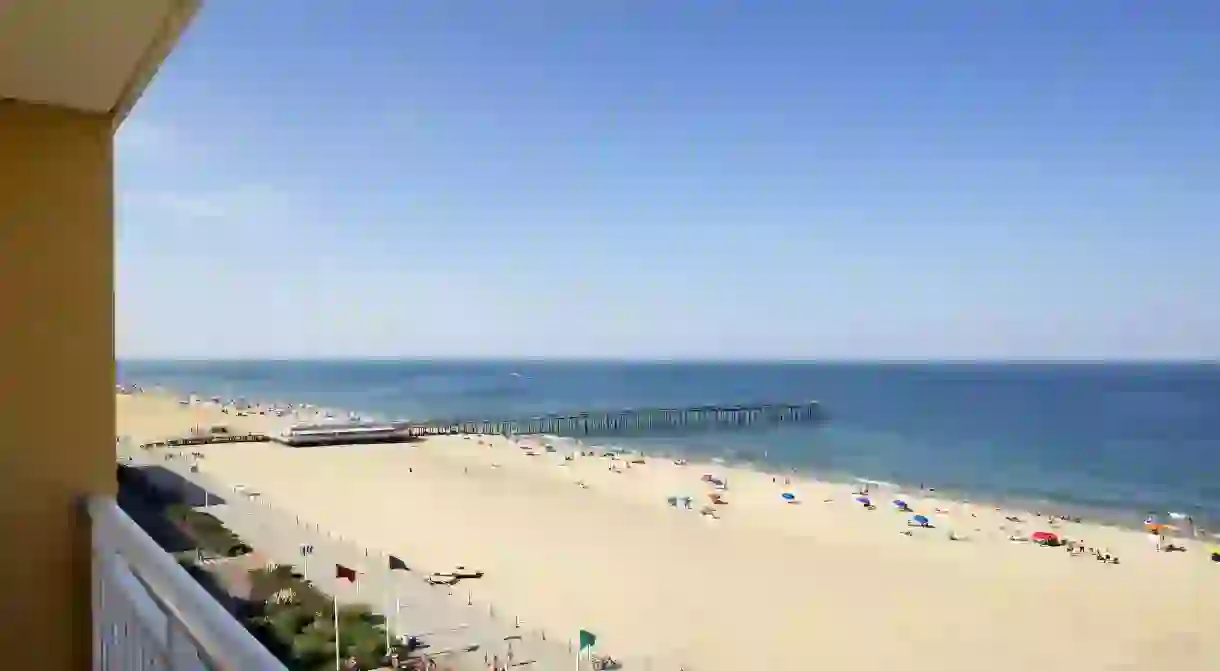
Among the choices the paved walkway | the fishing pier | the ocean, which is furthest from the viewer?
the fishing pier

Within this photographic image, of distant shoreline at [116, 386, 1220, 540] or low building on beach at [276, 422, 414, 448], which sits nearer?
distant shoreline at [116, 386, 1220, 540]

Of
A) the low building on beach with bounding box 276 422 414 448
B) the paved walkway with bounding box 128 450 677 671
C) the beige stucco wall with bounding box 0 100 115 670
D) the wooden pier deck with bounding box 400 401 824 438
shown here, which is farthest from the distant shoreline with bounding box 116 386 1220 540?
the beige stucco wall with bounding box 0 100 115 670

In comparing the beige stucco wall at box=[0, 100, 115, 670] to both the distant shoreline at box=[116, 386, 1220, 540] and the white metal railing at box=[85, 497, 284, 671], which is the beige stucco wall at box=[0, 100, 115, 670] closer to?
the white metal railing at box=[85, 497, 284, 671]

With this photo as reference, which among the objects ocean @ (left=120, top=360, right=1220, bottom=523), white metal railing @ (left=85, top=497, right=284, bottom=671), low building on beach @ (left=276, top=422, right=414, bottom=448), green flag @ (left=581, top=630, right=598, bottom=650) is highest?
white metal railing @ (left=85, top=497, right=284, bottom=671)

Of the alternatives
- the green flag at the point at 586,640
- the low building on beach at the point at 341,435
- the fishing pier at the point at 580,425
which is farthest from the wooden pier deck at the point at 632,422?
the green flag at the point at 586,640

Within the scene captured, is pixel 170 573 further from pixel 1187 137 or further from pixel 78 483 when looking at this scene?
pixel 1187 137

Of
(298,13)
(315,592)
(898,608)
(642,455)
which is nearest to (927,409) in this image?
(642,455)

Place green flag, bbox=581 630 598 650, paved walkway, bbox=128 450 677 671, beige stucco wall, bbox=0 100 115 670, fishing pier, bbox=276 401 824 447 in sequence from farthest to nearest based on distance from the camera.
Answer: fishing pier, bbox=276 401 824 447 → green flag, bbox=581 630 598 650 → paved walkway, bbox=128 450 677 671 → beige stucco wall, bbox=0 100 115 670
